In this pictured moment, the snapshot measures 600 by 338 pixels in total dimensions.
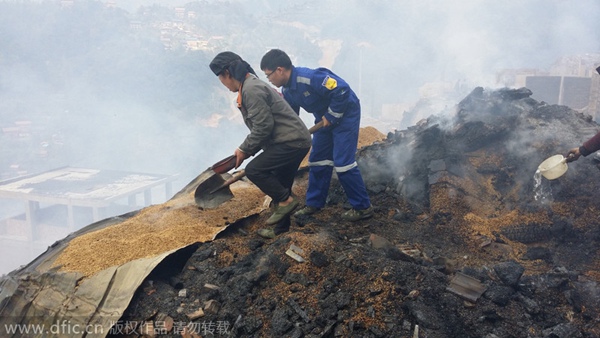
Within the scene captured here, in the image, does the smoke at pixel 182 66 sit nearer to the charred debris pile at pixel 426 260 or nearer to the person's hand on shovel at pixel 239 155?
the charred debris pile at pixel 426 260

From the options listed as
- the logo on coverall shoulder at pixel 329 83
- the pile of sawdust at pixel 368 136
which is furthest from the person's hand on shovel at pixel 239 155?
the pile of sawdust at pixel 368 136

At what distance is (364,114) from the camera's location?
3766 cm

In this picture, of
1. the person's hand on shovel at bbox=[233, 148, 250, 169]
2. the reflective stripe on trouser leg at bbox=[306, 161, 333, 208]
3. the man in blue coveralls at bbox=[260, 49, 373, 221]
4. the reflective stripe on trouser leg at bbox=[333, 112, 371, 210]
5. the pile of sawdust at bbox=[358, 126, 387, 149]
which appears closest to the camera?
the person's hand on shovel at bbox=[233, 148, 250, 169]

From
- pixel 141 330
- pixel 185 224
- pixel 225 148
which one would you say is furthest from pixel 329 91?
pixel 225 148

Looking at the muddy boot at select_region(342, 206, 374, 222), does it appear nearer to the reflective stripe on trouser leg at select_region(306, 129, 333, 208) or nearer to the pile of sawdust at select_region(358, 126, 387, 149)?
the reflective stripe on trouser leg at select_region(306, 129, 333, 208)

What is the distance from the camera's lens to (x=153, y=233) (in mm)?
4340

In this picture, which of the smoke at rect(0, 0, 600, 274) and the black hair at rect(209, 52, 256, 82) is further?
the smoke at rect(0, 0, 600, 274)

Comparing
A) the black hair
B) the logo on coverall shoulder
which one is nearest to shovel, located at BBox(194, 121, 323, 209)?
the black hair

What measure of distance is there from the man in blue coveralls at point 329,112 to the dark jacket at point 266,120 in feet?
1.10

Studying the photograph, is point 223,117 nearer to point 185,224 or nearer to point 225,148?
point 225,148

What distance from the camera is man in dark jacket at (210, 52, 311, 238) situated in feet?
12.9

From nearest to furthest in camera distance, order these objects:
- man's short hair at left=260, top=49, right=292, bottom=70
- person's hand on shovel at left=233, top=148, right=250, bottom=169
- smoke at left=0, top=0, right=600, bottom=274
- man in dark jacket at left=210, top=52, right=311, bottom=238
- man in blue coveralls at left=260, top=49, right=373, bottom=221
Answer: man in dark jacket at left=210, top=52, right=311, bottom=238, person's hand on shovel at left=233, top=148, right=250, bottom=169, man's short hair at left=260, top=49, right=292, bottom=70, man in blue coveralls at left=260, top=49, right=373, bottom=221, smoke at left=0, top=0, right=600, bottom=274

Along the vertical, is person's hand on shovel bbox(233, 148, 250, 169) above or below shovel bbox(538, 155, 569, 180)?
above

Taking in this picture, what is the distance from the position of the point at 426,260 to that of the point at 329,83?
193 cm
